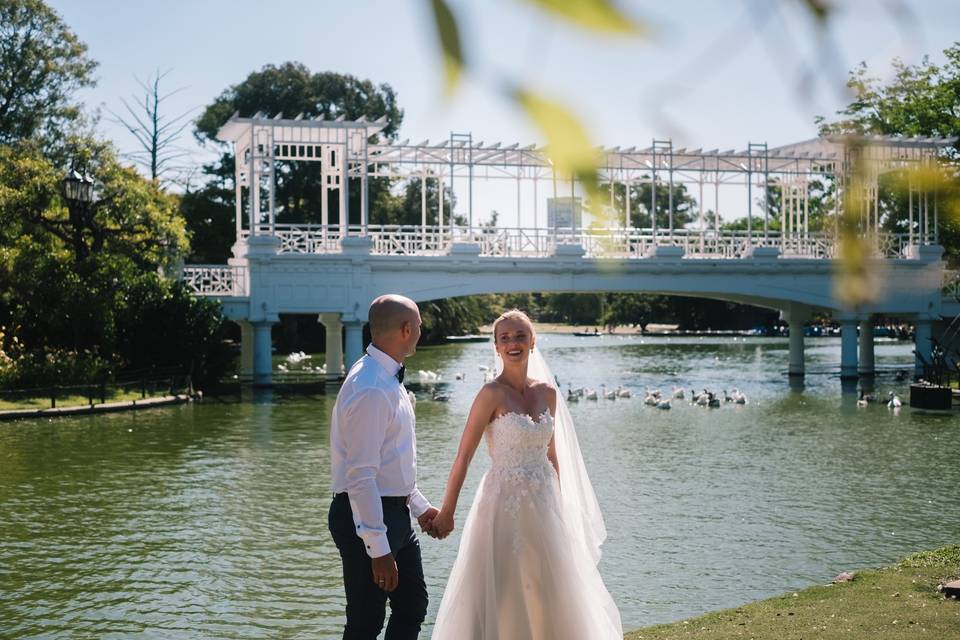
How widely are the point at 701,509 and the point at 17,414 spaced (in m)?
14.3

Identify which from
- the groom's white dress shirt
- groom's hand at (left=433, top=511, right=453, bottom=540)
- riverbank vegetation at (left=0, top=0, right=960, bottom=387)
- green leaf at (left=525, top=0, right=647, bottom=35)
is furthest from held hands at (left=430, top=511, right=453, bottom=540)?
riverbank vegetation at (left=0, top=0, right=960, bottom=387)

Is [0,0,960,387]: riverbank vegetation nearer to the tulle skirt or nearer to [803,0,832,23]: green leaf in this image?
the tulle skirt

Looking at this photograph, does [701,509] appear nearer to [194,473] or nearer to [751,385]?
[194,473]

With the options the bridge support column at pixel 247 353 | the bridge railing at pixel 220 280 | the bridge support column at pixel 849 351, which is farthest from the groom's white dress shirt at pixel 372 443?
the bridge support column at pixel 849 351

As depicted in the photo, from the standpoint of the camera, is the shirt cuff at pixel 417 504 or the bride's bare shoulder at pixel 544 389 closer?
the shirt cuff at pixel 417 504

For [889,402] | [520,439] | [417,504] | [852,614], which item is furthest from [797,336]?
[417,504]

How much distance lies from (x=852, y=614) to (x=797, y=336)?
3092 centimetres

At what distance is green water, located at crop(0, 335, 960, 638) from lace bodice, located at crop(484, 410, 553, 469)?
293 centimetres

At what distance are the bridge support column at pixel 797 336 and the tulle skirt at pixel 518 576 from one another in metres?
32.2

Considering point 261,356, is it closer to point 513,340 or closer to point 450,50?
point 513,340

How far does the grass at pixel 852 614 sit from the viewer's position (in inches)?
273

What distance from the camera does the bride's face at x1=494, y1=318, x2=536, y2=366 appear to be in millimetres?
6023

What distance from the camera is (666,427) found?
22.8m

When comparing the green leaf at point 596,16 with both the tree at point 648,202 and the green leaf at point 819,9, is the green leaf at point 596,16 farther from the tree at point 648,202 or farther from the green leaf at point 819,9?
the tree at point 648,202
